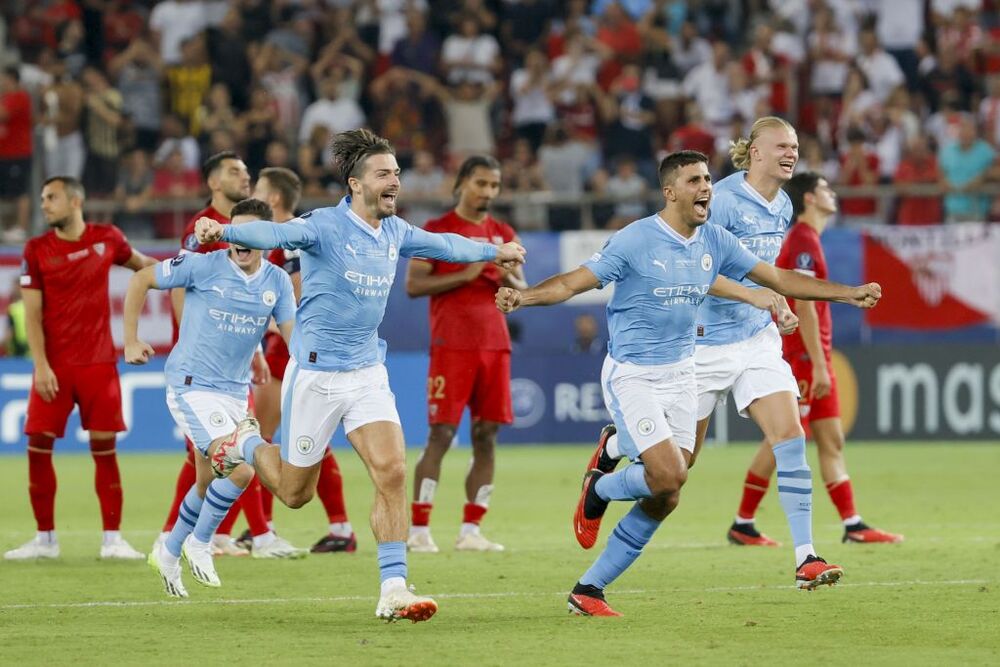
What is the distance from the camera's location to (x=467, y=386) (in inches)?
461

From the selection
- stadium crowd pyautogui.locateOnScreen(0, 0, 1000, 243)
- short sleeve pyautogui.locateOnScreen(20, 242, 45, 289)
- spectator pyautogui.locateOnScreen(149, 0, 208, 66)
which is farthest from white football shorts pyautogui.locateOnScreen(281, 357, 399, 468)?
spectator pyautogui.locateOnScreen(149, 0, 208, 66)

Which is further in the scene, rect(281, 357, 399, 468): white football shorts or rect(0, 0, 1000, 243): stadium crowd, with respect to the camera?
rect(0, 0, 1000, 243): stadium crowd

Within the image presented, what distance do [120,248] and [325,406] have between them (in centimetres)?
361

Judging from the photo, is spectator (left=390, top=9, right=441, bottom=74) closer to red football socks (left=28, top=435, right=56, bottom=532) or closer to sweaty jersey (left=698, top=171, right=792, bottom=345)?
red football socks (left=28, top=435, right=56, bottom=532)

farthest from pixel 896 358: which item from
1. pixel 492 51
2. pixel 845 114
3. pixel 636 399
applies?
pixel 636 399

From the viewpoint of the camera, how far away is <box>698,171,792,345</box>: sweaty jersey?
9.91m

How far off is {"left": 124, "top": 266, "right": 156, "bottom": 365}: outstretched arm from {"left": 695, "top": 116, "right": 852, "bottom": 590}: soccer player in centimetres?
315

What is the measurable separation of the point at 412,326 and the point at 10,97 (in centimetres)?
576

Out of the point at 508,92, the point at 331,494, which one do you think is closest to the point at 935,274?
the point at 508,92

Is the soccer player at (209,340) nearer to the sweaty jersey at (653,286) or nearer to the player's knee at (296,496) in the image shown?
the player's knee at (296,496)

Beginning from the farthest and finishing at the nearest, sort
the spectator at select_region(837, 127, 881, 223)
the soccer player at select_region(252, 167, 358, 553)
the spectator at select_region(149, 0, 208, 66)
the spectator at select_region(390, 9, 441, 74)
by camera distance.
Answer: the spectator at select_region(149, 0, 208, 66) → the spectator at select_region(390, 9, 441, 74) → the spectator at select_region(837, 127, 881, 223) → the soccer player at select_region(252, 167, 358, 553)

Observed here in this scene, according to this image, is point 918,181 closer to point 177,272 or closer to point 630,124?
point 630,124

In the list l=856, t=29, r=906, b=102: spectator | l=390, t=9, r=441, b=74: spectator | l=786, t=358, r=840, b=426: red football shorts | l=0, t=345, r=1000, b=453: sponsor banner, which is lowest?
l=0, t=345, r=1000, b=453: sponsor banner

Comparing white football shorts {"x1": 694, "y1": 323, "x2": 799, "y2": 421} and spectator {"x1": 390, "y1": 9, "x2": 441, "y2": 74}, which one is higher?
spectator {"x1": 390, "y1": 9, "x2": 441, "y2": 74}
